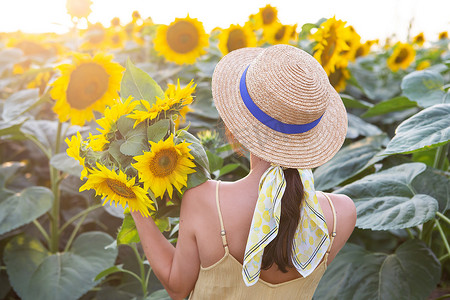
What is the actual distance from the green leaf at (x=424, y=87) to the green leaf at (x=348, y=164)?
222 mm

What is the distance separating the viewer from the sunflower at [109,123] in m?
0.92

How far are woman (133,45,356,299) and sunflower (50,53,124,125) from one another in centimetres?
76

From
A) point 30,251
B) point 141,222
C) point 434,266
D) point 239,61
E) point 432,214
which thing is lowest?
point 30,251

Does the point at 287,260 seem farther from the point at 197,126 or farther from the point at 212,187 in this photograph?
the point at 197,126

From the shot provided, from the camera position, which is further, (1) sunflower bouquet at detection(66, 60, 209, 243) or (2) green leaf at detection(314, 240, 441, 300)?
(2) green leaf at detection(314, 240, 441, 300)

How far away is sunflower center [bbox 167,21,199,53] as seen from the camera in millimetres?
2266

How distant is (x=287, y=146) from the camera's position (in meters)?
0.95

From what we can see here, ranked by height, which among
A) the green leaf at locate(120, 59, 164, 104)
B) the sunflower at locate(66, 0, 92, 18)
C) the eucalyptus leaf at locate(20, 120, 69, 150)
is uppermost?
the green leaf at locate(120, 59, 164, 104)

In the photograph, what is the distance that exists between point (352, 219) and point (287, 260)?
0.68ft

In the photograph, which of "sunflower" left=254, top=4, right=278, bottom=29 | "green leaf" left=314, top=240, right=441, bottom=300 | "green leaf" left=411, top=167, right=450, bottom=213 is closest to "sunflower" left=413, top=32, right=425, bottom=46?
"sunflower" left=254, top=4, right=278, bottom=29

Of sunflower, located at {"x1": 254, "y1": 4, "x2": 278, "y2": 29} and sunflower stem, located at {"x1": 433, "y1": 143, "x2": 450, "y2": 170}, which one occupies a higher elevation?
sunflower, located at {"x1": 254, "y1": 4, "x2": 278, "y2": 29}

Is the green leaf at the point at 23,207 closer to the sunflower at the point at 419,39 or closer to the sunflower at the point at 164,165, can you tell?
the sunflower at the point at 164,165

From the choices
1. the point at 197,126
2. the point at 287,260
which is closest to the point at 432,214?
the point at 287,260

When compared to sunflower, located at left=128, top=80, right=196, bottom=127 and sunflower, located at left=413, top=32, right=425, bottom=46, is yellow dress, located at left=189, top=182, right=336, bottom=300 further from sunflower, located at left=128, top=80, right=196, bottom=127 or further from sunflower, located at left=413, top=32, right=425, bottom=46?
sunflower, located at left=413, top=32, right=425, bottom=46
